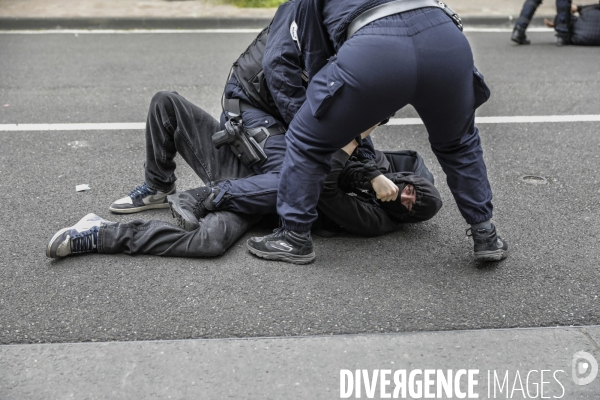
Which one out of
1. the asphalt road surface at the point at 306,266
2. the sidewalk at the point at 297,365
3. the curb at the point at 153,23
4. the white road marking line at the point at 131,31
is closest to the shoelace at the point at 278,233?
the asphalt road surface at the point at 306,266

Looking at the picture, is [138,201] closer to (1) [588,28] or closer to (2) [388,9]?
(2) [388,9]

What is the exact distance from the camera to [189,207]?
345cm

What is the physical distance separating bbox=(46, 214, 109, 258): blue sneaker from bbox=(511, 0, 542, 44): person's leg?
6.32 meters

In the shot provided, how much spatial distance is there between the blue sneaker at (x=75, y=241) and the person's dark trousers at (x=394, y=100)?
877 mm

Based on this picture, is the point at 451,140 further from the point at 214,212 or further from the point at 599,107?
the point at 599,107

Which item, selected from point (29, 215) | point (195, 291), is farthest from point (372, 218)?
point (29, 215)

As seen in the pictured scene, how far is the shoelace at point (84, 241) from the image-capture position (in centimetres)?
326

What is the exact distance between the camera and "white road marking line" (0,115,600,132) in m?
5.25

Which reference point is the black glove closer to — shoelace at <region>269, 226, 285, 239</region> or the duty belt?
shoelace at <region>269, 226, 285, 239</region>

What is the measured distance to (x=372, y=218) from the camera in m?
3.53

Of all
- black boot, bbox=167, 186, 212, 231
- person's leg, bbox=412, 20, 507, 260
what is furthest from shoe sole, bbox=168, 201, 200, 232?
person's leg, bbox=412, 20, 507, 260

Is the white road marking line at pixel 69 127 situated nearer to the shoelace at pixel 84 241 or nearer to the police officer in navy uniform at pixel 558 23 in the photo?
the shoelace at pixel 84 241

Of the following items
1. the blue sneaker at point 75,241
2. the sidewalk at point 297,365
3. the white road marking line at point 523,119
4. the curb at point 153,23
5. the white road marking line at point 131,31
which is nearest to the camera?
the sidewalk at point 297,365

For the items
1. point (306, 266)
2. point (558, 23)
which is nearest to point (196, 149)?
point (306, 266)
